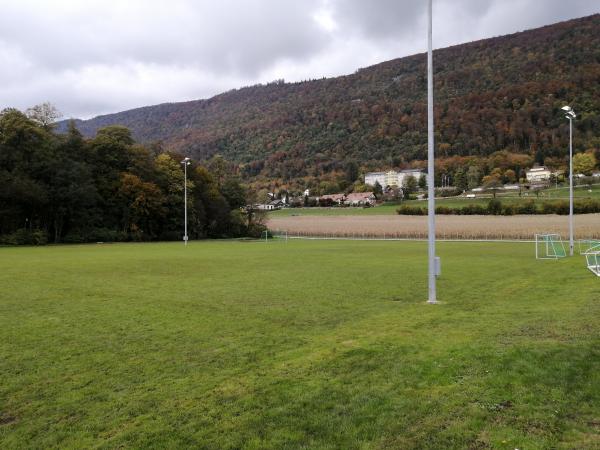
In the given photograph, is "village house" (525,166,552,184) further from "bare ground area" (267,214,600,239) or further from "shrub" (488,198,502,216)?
"bare ground area" (267,214,600,239)

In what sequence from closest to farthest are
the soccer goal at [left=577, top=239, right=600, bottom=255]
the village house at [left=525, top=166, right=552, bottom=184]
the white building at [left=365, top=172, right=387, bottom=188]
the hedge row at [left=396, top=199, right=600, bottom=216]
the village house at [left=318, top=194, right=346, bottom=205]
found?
1. the soccer goal at [left=577, top=239, right=600, bottom=255]
2. the hedge row at [left=396, top=199, right=600, bottom=216]
3. the village house at [left=525, top=166, right=552, bottom=184]
4. the village house at [left=318, top=194, right=346, bottom=205]
5. the white building at [left=365, top=172, right=387, bottom=188]

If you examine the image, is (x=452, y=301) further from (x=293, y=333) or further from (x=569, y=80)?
(x=569, y=80)

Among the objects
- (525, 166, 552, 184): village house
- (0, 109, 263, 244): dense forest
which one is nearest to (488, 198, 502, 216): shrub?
(0, 109, 263, 244): dense forest

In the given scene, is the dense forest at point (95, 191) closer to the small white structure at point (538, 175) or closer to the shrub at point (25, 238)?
the shrub at point (25, 238)

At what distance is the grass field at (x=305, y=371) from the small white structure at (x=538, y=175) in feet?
373

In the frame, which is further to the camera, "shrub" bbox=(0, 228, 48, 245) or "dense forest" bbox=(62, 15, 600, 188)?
"dense forest" bbox=(62, 15, 600, 188)

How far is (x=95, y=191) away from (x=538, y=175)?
9995cm

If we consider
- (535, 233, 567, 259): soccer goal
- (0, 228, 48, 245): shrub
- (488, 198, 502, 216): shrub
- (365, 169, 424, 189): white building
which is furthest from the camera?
(365, 169, 424, 189): white building

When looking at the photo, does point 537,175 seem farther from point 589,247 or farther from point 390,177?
point 589,247

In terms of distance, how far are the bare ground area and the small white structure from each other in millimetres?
44609

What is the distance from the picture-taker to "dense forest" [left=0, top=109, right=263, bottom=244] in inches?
2197

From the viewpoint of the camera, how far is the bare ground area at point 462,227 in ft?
192

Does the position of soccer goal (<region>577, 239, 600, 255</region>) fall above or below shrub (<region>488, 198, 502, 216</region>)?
below

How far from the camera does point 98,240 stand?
61875 mm
